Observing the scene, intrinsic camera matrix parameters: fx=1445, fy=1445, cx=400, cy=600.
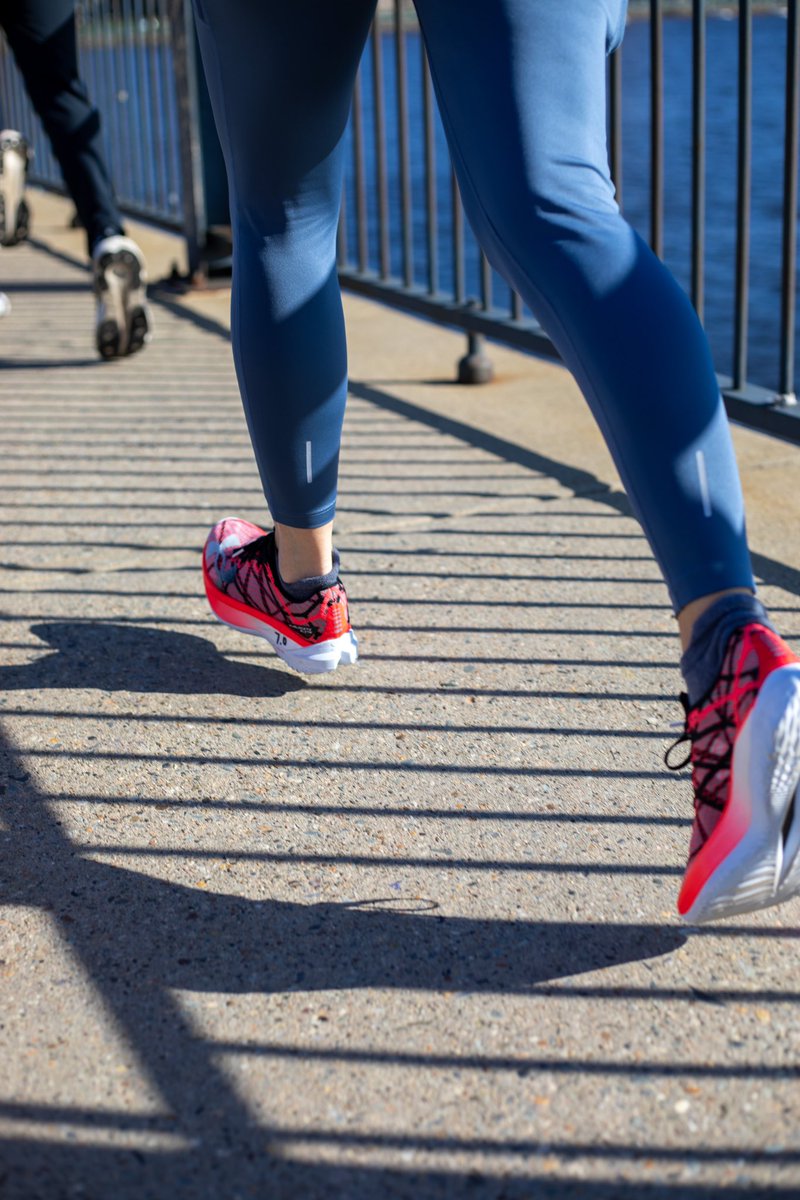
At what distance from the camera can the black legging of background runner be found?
4.46m

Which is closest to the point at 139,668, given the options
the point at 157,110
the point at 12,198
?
the point at 12,198

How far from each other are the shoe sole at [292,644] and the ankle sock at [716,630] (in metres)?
0.88

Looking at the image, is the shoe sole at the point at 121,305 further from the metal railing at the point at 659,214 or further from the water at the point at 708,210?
the water at the point at 708,210

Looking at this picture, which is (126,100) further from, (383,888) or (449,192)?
(449,192)

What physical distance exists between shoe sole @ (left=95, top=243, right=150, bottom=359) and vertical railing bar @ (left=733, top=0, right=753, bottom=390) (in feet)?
6.95

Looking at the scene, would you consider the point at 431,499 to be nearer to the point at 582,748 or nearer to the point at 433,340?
the point at 582,748

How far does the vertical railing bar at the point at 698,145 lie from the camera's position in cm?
320

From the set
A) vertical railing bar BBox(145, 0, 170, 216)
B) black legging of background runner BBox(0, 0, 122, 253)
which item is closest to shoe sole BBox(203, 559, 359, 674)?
black legging of background runner BBox(0, 0, 122, 253)

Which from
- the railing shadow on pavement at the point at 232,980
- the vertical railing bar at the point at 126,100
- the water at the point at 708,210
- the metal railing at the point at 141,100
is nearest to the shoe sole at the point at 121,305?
the metal railing at the point at 141,100

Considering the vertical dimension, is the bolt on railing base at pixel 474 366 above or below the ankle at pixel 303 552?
below

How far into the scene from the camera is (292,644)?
90.9 inches

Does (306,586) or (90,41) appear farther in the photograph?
(90,41)

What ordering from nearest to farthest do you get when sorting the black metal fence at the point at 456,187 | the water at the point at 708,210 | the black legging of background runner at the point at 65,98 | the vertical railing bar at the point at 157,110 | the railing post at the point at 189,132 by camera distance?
the black metal fence at the point at 456,187, the black legging of background runner at the point at 65,98, the railing post at the point at 189,132, the vertical railing bar at the point at 157,110, the water at the point at 708,210

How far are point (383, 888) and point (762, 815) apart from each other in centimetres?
53
